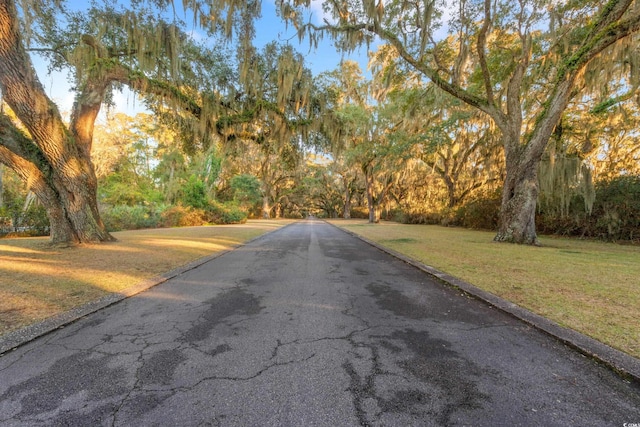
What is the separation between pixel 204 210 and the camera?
2341 cm

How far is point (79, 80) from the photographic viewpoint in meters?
8.66

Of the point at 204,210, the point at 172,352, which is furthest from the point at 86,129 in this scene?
the point at 204,210

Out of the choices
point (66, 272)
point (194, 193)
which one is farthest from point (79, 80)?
point (194, 193)

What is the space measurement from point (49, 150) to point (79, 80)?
2760 millimetres

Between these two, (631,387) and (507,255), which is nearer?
(631,387)

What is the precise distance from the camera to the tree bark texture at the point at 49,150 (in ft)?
21.5

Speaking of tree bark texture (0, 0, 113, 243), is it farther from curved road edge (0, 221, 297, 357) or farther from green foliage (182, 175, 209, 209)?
green foliage (182, 175, 209, 209)

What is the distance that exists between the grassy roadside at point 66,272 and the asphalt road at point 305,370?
76 cm

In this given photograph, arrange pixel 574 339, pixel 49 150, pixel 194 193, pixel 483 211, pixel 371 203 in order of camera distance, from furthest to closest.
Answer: pixel 371 203 → pixel 194 193 → pixel 483 211 → pixel 49 150 → pixel 574 339

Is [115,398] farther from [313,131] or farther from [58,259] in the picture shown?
[313,131]

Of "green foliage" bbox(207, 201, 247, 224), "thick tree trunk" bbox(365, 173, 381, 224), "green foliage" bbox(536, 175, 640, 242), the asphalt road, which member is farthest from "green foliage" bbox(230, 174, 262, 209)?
the asphalt road

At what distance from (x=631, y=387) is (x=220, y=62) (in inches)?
504

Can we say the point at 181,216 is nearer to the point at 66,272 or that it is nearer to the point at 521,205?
the point at 66,272

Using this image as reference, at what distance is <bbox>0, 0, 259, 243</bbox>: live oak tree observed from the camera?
22.3ft
